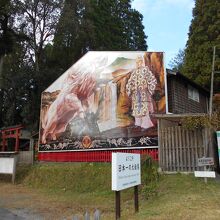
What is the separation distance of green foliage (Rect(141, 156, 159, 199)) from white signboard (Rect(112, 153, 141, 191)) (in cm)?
323

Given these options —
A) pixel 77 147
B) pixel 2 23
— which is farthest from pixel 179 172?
pixel 2 23

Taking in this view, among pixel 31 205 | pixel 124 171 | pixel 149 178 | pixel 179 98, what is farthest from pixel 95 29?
pixel 124 171

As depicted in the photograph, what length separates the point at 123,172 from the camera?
30.6ft

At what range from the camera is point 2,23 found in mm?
29078

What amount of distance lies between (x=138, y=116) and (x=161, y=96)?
179 centimetres

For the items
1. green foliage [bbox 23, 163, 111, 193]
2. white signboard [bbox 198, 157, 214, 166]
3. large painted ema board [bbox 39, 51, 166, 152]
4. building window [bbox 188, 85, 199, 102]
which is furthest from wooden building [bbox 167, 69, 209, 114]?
white signboard [bbox 198, 157, 214, 166]

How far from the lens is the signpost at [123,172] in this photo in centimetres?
888

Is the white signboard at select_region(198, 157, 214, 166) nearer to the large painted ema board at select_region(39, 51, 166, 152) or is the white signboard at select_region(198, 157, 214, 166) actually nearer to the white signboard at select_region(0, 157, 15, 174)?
the large painted ema board at select_region(39, 51, 166, 152)

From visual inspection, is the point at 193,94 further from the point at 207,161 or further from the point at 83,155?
the point at 207,161

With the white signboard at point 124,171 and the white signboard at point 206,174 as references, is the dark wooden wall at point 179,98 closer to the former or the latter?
the white signboard at point 206,174

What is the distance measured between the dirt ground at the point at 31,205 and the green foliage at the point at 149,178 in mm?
2993

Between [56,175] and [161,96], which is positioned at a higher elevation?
[161,96]

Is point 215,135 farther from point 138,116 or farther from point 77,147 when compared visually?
point 77,147

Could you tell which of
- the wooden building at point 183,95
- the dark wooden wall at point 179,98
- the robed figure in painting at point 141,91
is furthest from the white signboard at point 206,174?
the dark wooden wall at point 179,98
